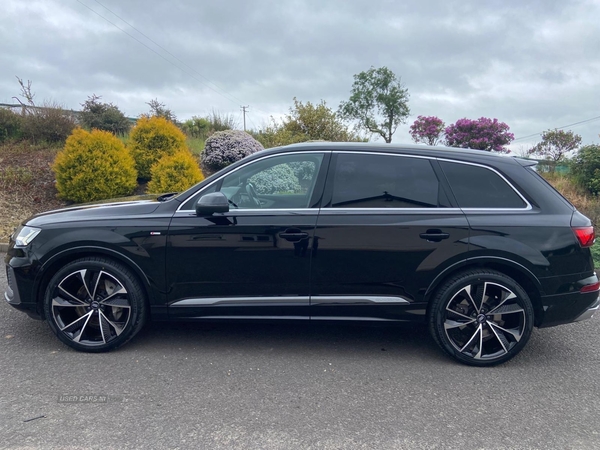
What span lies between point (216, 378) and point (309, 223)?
4.55 ft

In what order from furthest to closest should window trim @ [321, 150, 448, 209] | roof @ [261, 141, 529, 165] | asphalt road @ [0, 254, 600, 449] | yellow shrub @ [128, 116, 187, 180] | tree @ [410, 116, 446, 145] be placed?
tree @ [410, 116, 446, 145]
yellow shrub @ [128, 116, 187, 180]
roof @ [261, 141, 529, 165]
window trim @ [321, 150, 448, 209]
asphalt road @ [0, 254, 600, 449]

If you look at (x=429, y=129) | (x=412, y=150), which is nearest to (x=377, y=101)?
(x=429, y=129)

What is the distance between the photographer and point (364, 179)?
362 cm

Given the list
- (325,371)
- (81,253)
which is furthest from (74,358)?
(325,371)

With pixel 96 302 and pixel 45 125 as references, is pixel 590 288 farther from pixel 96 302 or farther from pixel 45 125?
pixel 45 125

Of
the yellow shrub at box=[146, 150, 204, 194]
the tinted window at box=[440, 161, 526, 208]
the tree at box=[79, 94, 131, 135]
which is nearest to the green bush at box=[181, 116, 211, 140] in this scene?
the tree at box=[79, 94, 131, 135]

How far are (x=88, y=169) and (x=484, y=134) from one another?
614 inches

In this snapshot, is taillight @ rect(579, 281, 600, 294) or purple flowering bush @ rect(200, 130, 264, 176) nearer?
taillight @ rect(579, 281, 600, 294)

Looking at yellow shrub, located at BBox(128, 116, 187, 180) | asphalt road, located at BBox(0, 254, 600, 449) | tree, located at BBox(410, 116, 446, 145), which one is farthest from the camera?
tree, located at BBox(410, 116, 446, 145)

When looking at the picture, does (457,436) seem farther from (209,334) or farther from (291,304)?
(209,334)

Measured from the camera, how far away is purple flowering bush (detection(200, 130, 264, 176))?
10.7 metres

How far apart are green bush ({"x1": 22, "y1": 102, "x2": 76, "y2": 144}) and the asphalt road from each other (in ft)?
28.7

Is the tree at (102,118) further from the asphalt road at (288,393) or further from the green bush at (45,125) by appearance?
the asphalt road at (288,393)

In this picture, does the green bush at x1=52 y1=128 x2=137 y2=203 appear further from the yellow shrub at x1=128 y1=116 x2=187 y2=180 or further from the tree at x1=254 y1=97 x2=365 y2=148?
the tree at x1=254 y1=97 x2=365 y2=148
